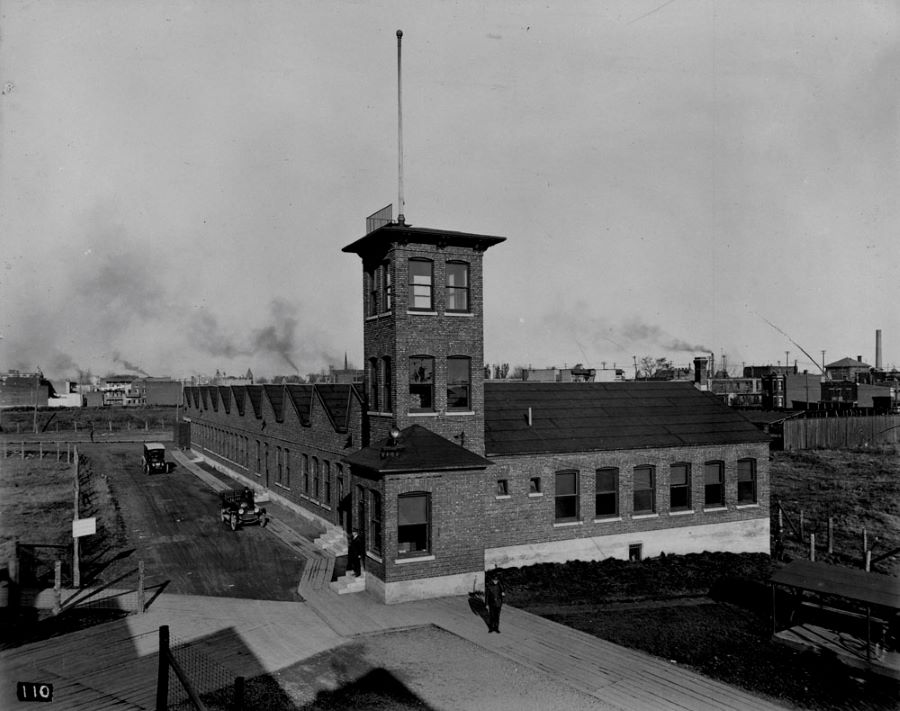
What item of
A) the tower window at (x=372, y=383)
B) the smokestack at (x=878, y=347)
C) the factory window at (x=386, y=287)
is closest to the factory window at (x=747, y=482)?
the tower window at (x=372, y=383)

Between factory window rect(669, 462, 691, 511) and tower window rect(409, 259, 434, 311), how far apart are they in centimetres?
1216

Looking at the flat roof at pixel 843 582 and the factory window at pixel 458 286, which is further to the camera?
the factory window at pixel 458 286

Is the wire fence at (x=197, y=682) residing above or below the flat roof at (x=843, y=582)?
below

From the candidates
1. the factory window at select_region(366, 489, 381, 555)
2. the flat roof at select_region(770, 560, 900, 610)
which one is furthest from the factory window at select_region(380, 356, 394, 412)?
the flat roof at select_region(770, 560, 900, 610)

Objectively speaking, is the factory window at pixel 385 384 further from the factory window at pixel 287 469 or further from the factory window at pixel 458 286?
the factory window at pixel 287 469

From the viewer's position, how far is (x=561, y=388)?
2816cm

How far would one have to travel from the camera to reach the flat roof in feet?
47.4

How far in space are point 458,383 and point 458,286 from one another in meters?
3.33

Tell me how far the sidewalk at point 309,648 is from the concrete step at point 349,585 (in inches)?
11.7

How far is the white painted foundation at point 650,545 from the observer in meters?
23.2

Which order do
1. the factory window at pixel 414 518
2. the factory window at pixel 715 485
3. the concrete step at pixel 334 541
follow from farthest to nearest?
1. the factory window at pixel 715 485
2. the concrete step at pixel 334 541
3. the factory window at pixel 414 518

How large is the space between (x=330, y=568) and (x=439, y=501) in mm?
6369

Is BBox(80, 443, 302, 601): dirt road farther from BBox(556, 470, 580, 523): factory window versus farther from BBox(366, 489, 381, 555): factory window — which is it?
BBox(556, 470, 580, 523): factory window

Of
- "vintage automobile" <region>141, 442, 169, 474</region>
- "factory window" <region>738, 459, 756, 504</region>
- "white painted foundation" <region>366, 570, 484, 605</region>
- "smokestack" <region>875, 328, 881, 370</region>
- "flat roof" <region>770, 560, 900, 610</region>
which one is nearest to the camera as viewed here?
"flat roof" <region>770, 560, 900, 610</region>
